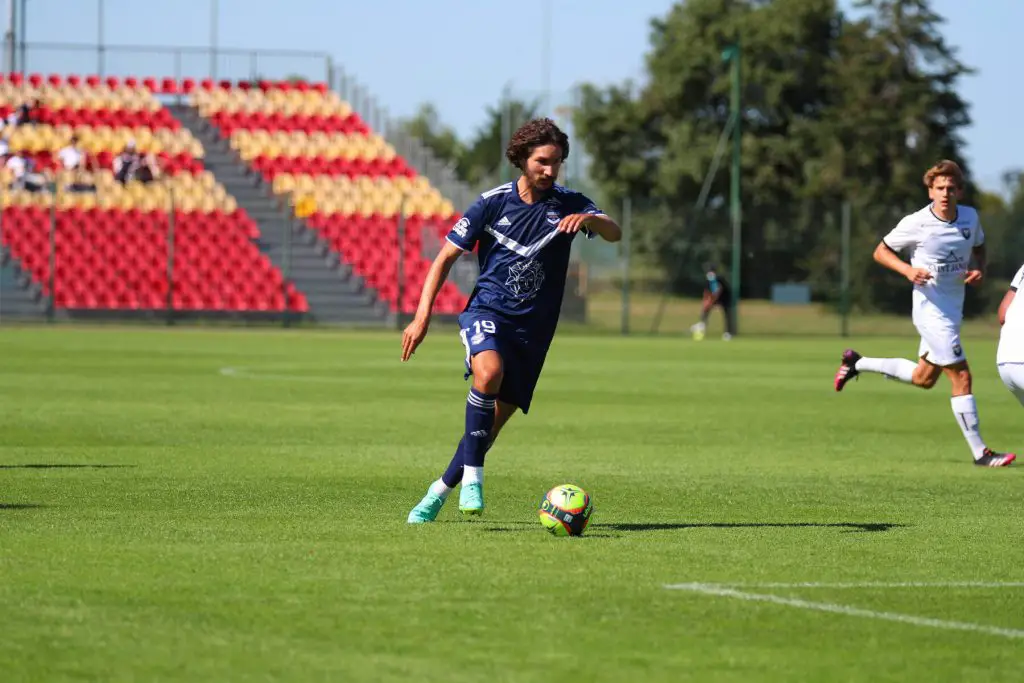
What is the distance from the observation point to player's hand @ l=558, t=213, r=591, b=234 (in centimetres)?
896

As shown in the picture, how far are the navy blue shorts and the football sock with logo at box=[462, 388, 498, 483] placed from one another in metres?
0.19

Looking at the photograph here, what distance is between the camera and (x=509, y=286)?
30.4ft

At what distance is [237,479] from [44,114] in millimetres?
38437

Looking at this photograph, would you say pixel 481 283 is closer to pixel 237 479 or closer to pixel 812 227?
pixel 237 479

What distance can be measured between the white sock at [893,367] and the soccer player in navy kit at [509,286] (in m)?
5.99

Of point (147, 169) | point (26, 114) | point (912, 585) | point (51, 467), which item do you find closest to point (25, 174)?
point (147, 169)

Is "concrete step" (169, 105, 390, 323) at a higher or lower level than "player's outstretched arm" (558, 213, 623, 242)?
lower

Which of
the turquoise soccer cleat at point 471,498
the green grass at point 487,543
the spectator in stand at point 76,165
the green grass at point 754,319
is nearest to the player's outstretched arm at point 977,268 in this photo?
the green grass at point 487,543

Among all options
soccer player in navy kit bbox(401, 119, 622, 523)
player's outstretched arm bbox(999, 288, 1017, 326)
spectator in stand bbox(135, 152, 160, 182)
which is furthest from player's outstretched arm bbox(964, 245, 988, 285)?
spectator in stand bbox(135, 152, 160, 182)

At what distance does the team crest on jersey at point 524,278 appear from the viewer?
9.27m

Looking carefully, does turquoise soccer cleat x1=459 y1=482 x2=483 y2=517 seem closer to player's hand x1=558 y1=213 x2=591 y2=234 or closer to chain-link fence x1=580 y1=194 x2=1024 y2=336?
player's hand x1=558 y1=213 x2=591 y2=234

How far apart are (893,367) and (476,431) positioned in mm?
6651

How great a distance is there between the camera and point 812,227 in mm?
43781

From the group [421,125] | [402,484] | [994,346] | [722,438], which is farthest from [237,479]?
[421,125]
